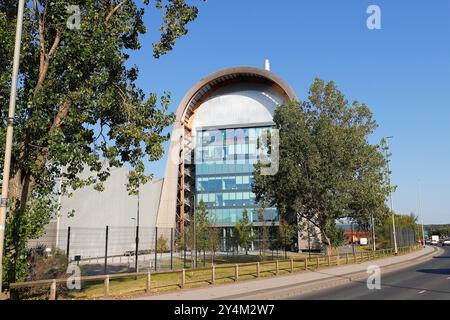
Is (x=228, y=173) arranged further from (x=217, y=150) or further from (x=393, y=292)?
(x=393, y=292)

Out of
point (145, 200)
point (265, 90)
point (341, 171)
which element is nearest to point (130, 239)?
point (341, 171)

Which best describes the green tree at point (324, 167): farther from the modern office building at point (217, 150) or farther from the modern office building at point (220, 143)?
the modern office building at point (220, 143)

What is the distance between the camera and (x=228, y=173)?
78438 millimetres

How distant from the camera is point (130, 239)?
33062 millimetres

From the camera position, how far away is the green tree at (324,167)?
30750mm

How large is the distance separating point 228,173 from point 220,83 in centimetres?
1912

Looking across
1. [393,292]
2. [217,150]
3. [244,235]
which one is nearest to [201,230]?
[244,235]

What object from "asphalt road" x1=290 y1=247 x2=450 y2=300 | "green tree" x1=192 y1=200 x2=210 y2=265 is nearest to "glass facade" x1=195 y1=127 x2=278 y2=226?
"green tree" x1=192 y1=200 x2=210 y2=265

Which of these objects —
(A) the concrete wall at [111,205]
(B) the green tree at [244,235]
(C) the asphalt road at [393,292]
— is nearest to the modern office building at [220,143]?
(A) the concrete wall at [111,205]

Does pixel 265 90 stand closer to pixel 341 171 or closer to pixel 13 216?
pixel 341 171

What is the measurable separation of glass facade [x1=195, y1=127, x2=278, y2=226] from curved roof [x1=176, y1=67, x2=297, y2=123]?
7.73m

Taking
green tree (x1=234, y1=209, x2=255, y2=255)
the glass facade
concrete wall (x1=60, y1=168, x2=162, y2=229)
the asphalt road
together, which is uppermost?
the glass facade

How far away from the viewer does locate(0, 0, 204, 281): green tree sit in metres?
14.2

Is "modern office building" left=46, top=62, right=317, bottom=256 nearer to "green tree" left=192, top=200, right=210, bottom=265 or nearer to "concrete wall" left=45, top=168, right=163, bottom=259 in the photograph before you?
"concrete wall" left=45, top=168, right=163, bottom=259
